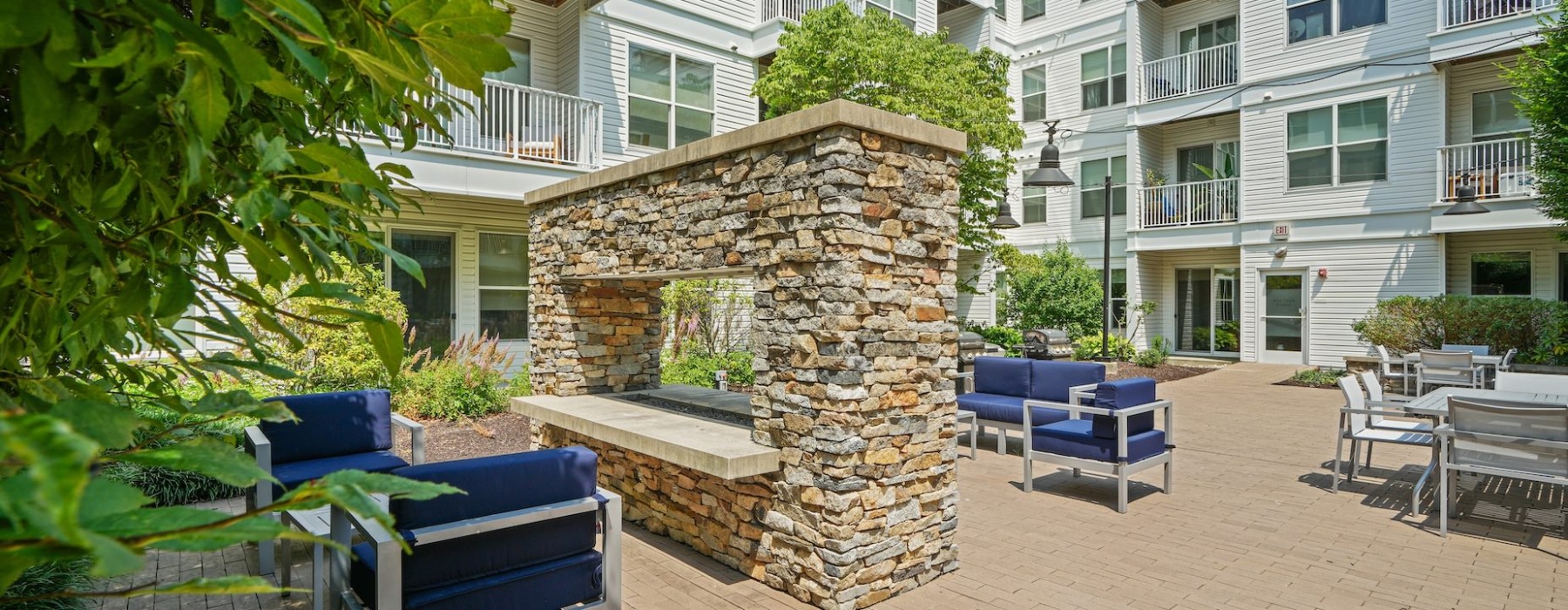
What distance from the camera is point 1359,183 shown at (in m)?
15.1

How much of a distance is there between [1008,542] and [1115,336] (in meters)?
13.7

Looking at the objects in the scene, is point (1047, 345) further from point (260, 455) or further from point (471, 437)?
point (260, 455)

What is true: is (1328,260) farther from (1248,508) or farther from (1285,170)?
(1248,508)

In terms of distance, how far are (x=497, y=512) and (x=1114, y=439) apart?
466 centimetres

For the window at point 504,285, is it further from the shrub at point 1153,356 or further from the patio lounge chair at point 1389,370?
the patio lounge chair at point 1389,370

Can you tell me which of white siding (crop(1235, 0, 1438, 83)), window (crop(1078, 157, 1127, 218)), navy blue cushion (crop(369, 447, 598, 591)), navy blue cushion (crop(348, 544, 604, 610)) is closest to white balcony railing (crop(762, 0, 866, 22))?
window (crop(1078, 157, 1127, 218))

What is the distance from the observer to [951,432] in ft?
15.0

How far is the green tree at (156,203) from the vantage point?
57cm

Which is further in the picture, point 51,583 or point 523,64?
point 523,64

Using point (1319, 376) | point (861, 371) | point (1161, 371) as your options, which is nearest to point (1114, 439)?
point (861, 371)

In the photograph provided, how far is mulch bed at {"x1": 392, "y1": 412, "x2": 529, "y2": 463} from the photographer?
7676 mm

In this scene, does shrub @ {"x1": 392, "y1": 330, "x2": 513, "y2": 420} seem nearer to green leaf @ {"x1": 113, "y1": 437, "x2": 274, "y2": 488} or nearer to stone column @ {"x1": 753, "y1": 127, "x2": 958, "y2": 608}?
stone column @ {"x1": 753, "y1": 127, "x2": 958, "y2": 608}

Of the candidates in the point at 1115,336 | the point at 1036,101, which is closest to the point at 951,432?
the point at 1115,336

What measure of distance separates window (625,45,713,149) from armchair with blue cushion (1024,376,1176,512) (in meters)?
8.43
